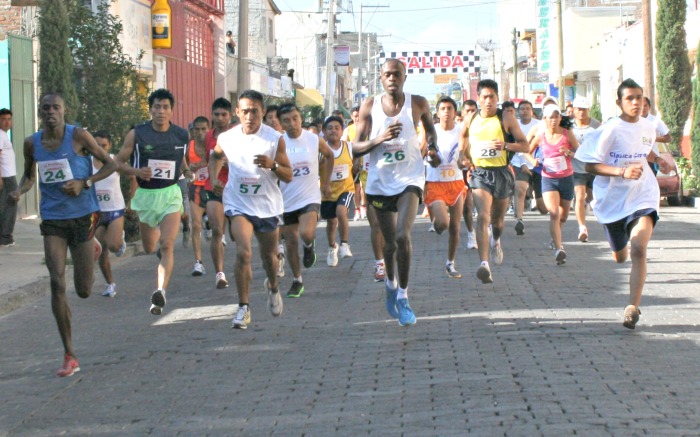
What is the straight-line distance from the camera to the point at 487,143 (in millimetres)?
12539

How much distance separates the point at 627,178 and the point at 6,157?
10.7m

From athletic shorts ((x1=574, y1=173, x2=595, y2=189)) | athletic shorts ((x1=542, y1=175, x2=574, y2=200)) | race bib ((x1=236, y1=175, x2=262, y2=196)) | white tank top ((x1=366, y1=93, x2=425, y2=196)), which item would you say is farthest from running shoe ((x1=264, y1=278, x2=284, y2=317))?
athletic shorts ((x1=574, y1=173, x2=595, y2=189))

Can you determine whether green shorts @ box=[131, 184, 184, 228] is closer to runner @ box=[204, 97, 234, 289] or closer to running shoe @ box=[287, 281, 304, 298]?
runner @ box=[204, 97, 234, 289]

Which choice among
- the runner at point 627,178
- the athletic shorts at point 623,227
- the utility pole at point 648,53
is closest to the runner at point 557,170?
the athletic shorts at point 623,227

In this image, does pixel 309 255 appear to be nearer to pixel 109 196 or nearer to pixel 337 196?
pixel 337 196

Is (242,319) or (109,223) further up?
(109,223)

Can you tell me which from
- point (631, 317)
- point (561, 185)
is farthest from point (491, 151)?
point (631, 317)

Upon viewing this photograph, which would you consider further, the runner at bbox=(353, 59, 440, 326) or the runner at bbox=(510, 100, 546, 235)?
the runner at bbox=(510, 100, 546, 235)

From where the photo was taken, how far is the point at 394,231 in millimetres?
9734

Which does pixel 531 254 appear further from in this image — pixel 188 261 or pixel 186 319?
pixel 186 319

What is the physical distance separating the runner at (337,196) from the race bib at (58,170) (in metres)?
6.21

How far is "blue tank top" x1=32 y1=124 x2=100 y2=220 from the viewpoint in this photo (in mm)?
8470

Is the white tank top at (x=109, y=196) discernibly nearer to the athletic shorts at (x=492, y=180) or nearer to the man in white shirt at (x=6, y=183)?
the athletic shorts at (x=492, y=180)

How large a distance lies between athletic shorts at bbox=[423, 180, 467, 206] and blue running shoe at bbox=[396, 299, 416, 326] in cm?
345
